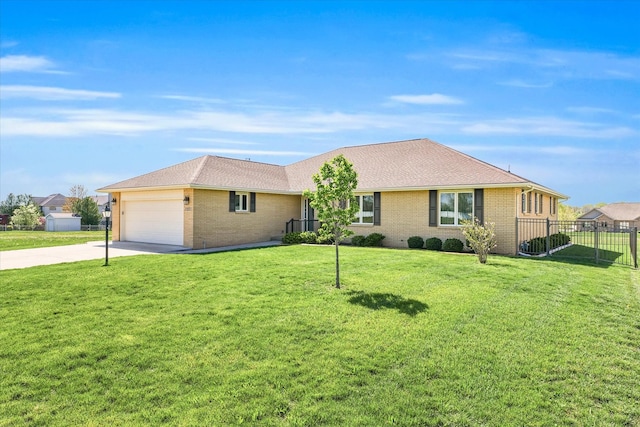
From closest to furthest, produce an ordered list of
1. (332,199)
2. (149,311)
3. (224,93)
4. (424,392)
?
(424,392)
(149,311)
(332,199)
(224,93)

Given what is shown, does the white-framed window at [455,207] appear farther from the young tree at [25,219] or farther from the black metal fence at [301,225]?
the young tree at [25,219]

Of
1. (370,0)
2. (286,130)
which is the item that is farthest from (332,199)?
(286,130)

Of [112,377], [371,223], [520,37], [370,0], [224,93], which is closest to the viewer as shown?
[112,377]

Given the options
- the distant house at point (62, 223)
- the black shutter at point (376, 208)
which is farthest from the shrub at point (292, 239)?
the distant house at point (62, 223)

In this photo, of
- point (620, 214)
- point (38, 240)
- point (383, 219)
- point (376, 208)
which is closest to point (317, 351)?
point (383, 219)

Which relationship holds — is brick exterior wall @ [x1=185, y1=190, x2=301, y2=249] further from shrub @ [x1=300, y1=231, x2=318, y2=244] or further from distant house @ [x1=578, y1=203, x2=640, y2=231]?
distant house @ [x1=578, y1=203, x2=640, y2=231]

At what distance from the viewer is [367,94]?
688 inches

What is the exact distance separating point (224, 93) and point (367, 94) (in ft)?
22.1

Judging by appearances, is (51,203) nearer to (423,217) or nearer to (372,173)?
(372,173)

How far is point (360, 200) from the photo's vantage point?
20.0 metres

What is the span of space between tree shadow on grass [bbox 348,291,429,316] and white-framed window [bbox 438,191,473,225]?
10157mm

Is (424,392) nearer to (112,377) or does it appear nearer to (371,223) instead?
(112,377)

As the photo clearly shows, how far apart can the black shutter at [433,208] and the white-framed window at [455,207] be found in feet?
0.60

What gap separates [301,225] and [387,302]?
1512cm
